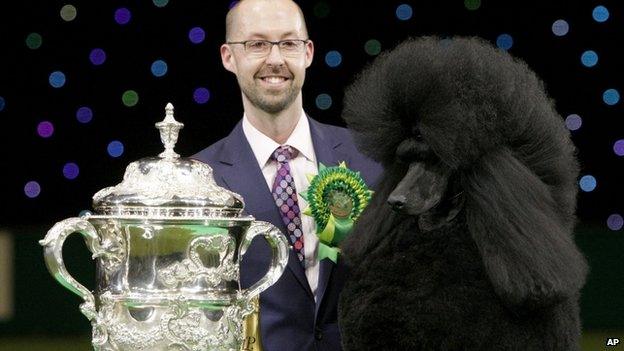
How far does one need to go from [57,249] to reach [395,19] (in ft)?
4.88

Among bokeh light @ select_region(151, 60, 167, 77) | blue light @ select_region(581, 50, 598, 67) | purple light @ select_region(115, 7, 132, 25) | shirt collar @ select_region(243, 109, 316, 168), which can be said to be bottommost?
shirt collar @ select_region(243, 109, 316, 168)

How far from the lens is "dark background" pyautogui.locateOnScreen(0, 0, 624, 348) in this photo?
122 inches

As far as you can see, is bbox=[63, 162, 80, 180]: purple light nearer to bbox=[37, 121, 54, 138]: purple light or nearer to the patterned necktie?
bbox=[37, 121, 54, 138]: purple light

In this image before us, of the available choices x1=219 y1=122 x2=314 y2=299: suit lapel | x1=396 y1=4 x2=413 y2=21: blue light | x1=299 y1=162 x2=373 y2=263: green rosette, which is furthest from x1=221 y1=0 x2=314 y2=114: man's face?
x1=396 y1=4 x2=413 y2=21: blue light

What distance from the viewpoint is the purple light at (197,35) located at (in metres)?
3.10

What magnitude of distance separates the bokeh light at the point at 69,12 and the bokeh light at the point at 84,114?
25cm

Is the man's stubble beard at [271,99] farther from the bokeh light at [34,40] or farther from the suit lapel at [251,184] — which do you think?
the bokeh light at [34,40]

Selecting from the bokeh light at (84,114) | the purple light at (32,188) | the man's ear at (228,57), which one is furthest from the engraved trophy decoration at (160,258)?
the purple light at (32,188)

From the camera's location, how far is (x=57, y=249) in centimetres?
184

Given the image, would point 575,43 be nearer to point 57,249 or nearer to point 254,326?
point 254,326

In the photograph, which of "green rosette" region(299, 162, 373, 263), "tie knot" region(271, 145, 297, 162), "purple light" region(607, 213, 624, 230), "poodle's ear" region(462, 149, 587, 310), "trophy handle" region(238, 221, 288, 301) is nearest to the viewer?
"poodle's ear" region(462, 149, 587, 310)

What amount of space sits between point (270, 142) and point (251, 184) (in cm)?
12

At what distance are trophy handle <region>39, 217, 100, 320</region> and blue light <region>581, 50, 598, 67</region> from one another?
5.65ft

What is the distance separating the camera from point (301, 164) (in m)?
2.38
